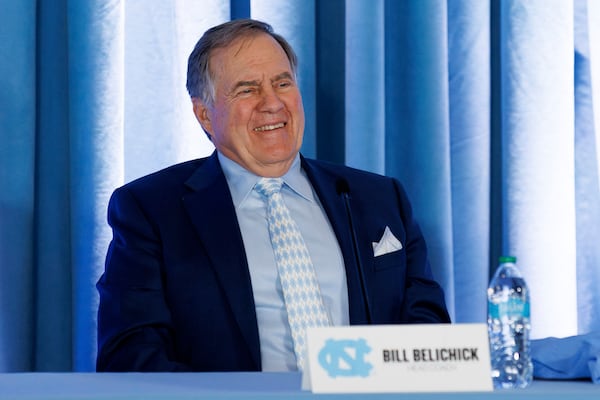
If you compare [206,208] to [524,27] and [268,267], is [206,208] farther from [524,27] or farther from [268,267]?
[524,27]

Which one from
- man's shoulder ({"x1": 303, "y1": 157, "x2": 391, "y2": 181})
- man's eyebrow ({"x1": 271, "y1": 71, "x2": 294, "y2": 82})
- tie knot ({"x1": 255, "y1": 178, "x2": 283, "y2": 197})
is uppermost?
man's eyebrow ({"x1": 271, "y1": 71, "x2": 294, "y2": 82})

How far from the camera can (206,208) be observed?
223 cm

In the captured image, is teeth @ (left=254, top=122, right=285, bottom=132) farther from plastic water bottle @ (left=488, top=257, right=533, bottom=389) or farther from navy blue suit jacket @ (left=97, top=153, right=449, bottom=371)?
plastic water bottle @ (left=488, top=257, right=533, bottom=389)

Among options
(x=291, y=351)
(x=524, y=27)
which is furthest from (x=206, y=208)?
(x=524, y=27)

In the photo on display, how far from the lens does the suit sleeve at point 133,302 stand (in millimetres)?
1994

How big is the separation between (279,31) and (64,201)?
81 centimetres

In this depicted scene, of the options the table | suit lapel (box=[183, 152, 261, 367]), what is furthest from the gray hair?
the table

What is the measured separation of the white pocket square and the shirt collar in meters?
0.21

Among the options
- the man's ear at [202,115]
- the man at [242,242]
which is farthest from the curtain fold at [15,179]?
the man's ear at [202,115]

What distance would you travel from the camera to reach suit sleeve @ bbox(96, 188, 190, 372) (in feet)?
6.54

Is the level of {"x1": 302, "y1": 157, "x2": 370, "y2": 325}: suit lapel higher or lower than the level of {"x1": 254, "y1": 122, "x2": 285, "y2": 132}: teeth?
lower

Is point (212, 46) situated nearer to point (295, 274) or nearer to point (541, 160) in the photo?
point (295, 274)

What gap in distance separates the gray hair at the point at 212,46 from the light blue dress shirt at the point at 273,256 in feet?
0.64

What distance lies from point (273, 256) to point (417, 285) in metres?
0.41
